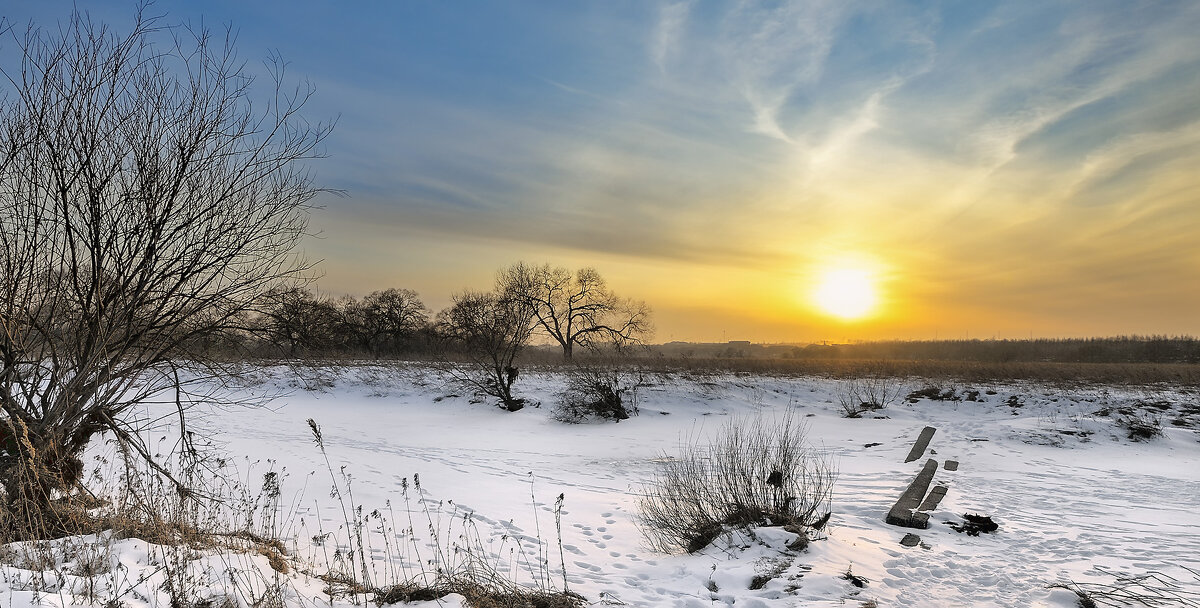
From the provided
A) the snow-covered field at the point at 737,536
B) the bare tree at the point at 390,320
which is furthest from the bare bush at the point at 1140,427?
the bare tree at the point at 390,320

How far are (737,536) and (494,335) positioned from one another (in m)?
17.9

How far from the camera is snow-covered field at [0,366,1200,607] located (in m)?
5.38

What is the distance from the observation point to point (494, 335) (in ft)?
77.5

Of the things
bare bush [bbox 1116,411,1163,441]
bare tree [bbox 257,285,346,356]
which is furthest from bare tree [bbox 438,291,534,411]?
bare bush [bbox 1116,411,1163,441]

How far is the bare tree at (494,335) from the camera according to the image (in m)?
23.6

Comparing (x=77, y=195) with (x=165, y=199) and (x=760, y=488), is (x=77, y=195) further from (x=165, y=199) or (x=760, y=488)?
(x=760, y=488)

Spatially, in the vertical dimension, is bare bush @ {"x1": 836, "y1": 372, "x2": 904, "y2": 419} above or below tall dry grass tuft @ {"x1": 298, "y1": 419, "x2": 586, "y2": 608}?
above

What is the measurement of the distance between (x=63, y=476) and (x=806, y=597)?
7.37m

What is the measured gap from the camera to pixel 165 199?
20.2 feet

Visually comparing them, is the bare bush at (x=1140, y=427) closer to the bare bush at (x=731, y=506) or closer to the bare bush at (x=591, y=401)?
the bare bush at (x=731, y=506)

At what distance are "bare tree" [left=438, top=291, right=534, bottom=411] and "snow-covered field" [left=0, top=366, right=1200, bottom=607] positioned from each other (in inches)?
56.7

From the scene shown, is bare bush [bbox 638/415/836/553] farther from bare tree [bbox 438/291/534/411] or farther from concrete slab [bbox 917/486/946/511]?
bare tree [bbox 438/291/534/411]

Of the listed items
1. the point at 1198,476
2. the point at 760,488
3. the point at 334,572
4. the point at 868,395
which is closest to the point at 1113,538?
the point at 760,488

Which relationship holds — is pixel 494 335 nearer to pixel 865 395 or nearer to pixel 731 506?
pixel 865 395
